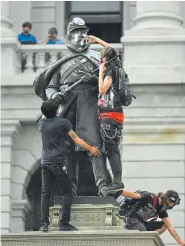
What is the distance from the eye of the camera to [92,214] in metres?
27.0

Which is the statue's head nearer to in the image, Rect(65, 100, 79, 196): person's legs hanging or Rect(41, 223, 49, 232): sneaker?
Rect(65, 100, 79, 196): person's legs hanging

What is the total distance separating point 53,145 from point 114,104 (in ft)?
4.13

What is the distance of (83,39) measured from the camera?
28.2m

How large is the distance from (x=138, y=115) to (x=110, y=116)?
57.4 feet

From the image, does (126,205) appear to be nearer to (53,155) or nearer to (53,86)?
(53,86)

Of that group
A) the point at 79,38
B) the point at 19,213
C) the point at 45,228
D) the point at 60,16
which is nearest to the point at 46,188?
the point at 45,228

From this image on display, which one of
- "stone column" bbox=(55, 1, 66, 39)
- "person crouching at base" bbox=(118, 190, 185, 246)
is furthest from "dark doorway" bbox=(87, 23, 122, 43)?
"person crouching at base" bbox=(118, 190, 185, 246)

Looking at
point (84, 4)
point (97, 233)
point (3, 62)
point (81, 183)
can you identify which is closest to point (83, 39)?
point (97, 233)

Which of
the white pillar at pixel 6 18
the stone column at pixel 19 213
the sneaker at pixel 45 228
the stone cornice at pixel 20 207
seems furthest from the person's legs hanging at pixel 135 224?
the white pillar at pixel 6 18

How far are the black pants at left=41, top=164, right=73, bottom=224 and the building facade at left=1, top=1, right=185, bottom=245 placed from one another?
54.5ft

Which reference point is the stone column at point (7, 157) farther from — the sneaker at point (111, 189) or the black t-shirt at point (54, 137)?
the black t-shirt at point (54, 137)

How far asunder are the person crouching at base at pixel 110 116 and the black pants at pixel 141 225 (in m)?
0.92

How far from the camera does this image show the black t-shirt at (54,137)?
88.2ft

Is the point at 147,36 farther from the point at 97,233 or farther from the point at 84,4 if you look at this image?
the point at 97,233
